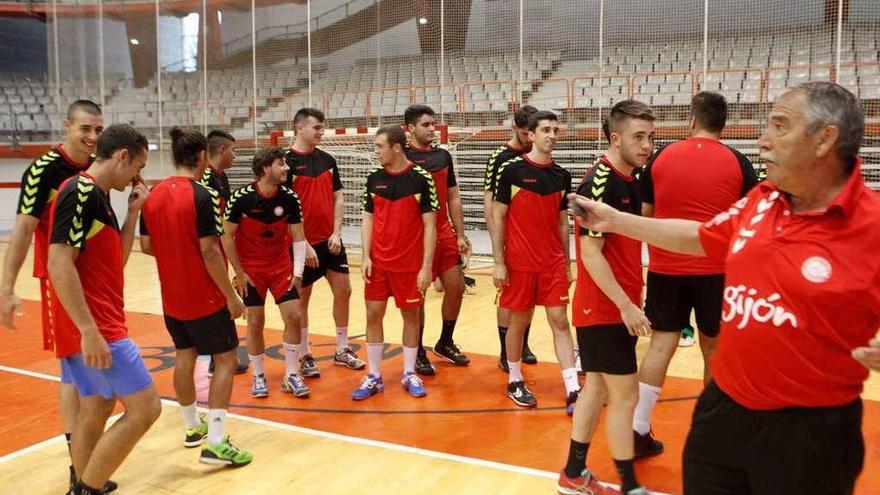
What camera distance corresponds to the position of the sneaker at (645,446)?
397 centimetres

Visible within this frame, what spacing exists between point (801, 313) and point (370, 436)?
3121mm

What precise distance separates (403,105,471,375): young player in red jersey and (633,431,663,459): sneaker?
217cm

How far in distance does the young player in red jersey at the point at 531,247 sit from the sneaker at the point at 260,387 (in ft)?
5.80

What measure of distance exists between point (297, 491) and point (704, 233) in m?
2.49

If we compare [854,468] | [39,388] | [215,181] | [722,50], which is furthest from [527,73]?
[854,468]

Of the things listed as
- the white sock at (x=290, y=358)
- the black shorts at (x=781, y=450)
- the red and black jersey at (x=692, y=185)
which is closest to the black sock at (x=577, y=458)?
the red and black jersey at (x=692, y=185)

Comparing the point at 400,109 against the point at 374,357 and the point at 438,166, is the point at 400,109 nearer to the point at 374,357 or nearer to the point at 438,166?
the point at 438,166

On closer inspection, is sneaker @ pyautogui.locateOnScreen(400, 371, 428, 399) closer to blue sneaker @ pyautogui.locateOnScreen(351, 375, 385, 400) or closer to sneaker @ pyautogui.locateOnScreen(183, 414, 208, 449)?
blue sneaker @ pyautogui.locateOnScreen(351, 375, 385, 400)

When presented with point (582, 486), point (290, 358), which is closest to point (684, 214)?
point (582, 486)

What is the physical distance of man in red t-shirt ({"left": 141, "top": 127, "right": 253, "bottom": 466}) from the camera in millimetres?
3836

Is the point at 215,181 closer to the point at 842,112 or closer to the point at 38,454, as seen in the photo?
the point at 38,454

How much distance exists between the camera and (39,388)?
5.38m

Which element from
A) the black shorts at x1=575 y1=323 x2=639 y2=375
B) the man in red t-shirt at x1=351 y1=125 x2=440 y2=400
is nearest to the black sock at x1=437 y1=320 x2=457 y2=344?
the man in red t-shirt at x1=351 y1=125 x2=440 y2=400

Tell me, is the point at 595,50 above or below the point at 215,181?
above
